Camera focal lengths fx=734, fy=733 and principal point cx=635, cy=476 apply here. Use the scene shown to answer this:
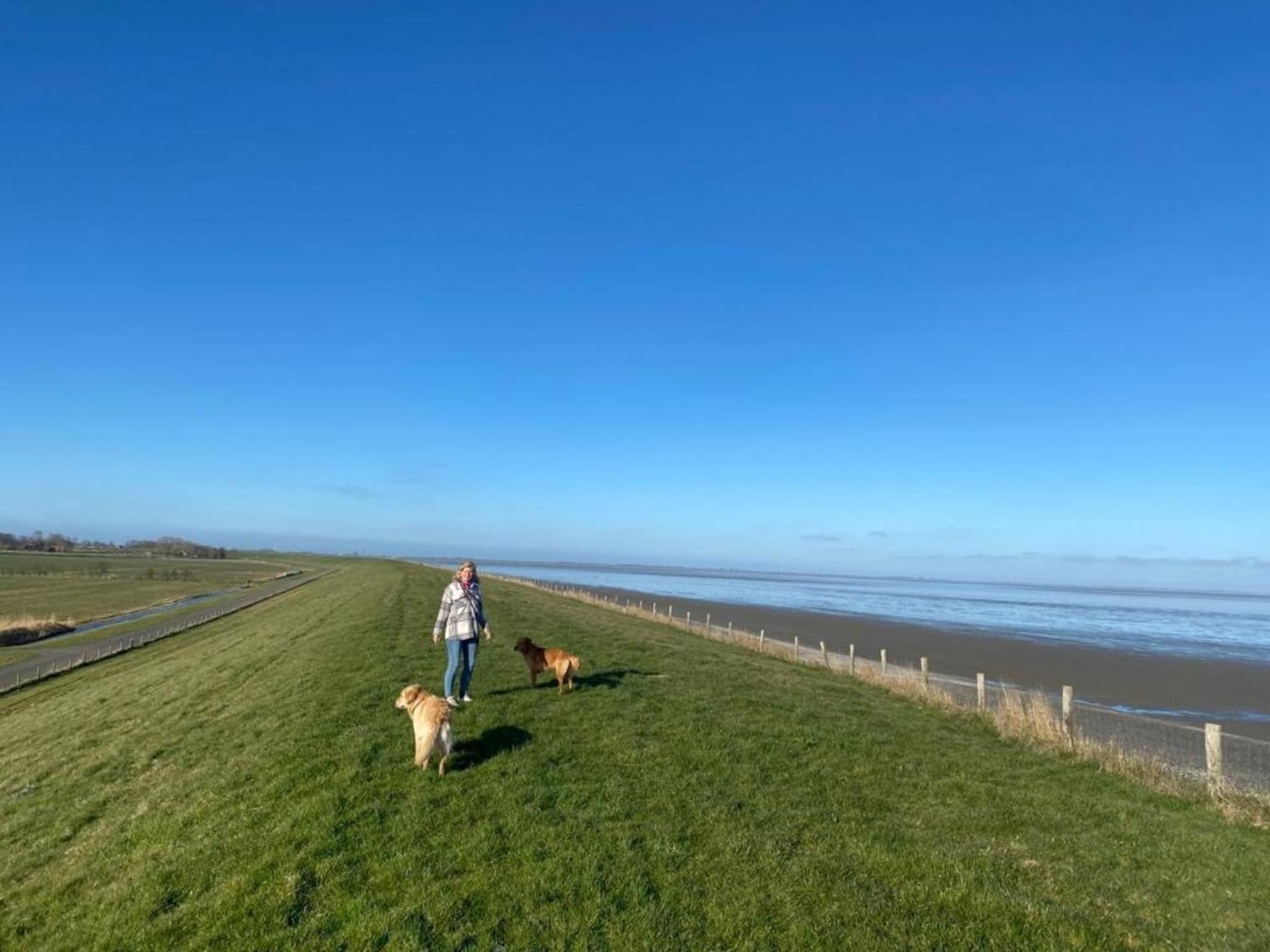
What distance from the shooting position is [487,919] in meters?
6.76

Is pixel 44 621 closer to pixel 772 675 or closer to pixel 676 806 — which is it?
pixel 772 675

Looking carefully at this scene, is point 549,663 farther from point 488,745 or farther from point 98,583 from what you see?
point 98,583

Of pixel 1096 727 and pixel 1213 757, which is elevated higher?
pixel 1213 757

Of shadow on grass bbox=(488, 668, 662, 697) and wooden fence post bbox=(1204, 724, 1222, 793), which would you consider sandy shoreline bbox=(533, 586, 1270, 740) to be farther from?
shadow on grass bbox=(488, 668, 662, 697)

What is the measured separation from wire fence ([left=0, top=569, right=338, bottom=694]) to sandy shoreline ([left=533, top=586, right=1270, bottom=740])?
36939 mm

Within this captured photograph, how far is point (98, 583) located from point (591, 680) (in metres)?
110

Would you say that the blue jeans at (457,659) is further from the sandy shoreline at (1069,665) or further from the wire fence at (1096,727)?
the sandy shoreline at (1069,665)

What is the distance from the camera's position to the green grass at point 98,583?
70.9m

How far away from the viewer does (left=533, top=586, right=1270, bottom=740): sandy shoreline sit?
29.5 meters

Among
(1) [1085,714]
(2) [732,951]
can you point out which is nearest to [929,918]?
(2) [732,951]

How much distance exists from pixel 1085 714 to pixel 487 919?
24954mm

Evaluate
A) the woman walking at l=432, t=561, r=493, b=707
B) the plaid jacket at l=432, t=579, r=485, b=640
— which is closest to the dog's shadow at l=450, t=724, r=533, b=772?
the woman walking at l=432, t=561, r=493, b=707

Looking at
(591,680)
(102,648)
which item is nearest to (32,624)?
(102,648)

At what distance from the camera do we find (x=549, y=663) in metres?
14.9
